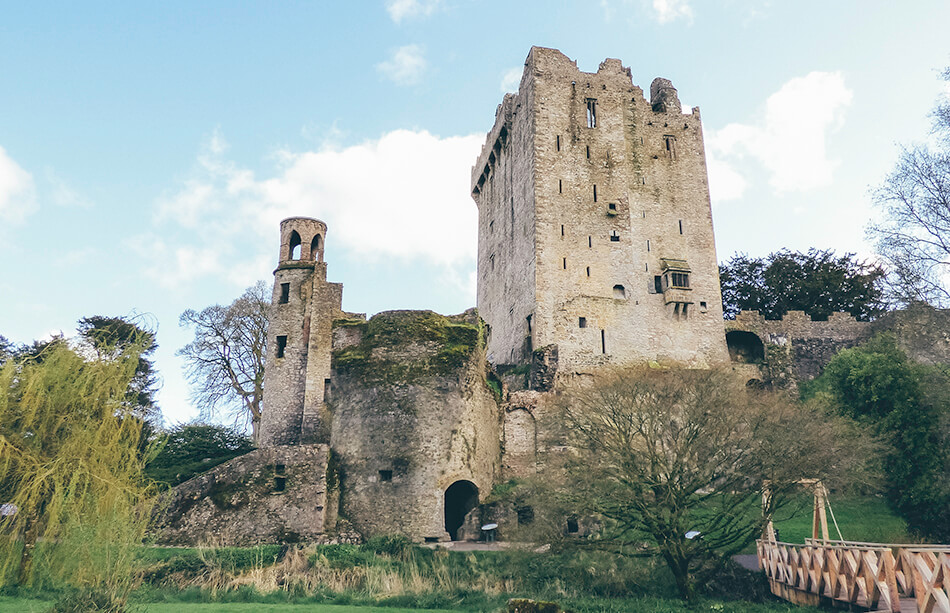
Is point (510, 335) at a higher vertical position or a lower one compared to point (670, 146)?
lower

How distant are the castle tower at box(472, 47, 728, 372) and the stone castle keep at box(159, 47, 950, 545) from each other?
10cm

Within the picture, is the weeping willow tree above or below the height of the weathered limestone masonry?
below

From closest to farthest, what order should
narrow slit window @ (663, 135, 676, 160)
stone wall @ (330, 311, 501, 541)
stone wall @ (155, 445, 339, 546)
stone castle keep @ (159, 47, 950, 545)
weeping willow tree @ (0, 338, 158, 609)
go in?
weeping willow tree @ (0, 338, 158, 609) → stone wall @ (155, 445, 339, 546) → stone castle keep @ (159, 47, 950, 545) → stone wall @ (330, 311, 501, 541) → narrow slit window @ (663, 135, 676, 160)

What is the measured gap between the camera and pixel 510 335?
34.3 metres

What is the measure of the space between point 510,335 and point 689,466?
20258 mm

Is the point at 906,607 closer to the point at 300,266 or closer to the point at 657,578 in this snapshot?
the point at 657,578

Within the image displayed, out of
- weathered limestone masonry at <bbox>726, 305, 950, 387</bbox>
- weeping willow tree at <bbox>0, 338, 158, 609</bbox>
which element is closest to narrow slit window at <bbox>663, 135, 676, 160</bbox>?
weathered limestone masonry at <bbox>726, 305, 950, 387</bbox>

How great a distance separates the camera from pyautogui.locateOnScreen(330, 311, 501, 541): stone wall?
749 inches

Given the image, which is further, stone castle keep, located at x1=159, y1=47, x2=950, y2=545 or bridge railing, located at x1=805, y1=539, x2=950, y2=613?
stone castle keep, located at x1=159, y1=47, x2=950, y2=545

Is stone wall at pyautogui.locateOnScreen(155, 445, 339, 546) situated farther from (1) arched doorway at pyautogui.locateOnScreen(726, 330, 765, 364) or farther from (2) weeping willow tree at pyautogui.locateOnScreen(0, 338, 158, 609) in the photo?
(1) arched doorway at pyautogui.locateOnScreen(726, 330, 765, 364)

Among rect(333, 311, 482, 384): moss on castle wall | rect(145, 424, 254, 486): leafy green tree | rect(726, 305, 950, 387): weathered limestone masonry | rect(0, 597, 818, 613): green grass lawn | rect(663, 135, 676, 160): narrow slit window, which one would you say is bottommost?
rect(0, 597, 818, 613): green grass lawn

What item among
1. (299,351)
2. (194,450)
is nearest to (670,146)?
(299,351)

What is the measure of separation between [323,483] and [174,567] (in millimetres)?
4568

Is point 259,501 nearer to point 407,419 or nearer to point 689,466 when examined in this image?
point 407,419
